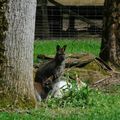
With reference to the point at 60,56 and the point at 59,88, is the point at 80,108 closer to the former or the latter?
the point at 59,88

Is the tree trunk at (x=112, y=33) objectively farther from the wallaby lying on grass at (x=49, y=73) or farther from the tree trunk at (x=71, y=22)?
the tree trunk at (x=71, y=22)

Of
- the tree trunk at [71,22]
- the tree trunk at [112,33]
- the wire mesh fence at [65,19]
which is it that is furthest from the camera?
the tree trunk at [71,22]

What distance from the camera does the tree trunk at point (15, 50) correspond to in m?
7.15

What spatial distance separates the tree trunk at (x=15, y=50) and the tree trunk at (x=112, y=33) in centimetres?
380

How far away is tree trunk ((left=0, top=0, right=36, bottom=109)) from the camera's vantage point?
7.15 metres

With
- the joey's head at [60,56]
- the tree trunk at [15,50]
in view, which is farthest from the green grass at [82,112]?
the joey's head at [60,56]

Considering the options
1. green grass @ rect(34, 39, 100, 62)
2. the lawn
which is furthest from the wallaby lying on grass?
green grass @ rect(34, 39, 100, 62)

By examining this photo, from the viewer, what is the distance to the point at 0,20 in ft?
23.6

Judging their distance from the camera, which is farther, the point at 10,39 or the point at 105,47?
the point at 105,47

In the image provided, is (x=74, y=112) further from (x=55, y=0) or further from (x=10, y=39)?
(x=55, y=0)

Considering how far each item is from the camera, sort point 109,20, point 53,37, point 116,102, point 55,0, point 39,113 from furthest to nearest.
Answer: point 55,0 → point 53,37 → point 109,20 → point 116,102 → point 39,113

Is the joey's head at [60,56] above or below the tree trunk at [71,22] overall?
above

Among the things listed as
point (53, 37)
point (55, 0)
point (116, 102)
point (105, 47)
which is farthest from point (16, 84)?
point (55, 0)

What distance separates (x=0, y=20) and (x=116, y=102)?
7.35 ft
